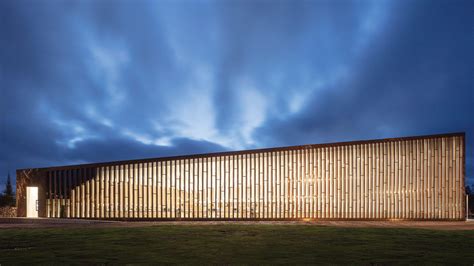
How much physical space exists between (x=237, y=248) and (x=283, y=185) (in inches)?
459

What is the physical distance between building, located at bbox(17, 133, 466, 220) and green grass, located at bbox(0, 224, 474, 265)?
306 inches

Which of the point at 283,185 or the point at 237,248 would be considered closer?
the point at 237,248

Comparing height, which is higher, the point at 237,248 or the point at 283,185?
the point at 283,185

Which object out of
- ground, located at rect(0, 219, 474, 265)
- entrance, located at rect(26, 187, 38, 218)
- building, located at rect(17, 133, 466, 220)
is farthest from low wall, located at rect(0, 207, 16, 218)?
ground, located at rect(0, 219, 474, 265)

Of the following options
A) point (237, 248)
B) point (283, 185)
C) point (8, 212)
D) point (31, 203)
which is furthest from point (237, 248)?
point (8, 212)

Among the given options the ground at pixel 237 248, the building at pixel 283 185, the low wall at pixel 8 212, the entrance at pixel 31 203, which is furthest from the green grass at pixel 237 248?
the low wall at pixel 8 212

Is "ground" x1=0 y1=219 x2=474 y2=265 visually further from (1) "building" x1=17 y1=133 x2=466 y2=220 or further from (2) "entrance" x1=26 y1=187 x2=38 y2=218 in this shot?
(2) "entrance" x1=26 y1=187 x2=38 y2=218

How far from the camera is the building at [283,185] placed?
20.6 meters

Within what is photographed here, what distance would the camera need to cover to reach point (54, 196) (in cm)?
2144

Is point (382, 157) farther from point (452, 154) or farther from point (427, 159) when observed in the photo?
point (452, 154)

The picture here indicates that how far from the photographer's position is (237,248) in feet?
31.3

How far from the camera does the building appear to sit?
2062cm

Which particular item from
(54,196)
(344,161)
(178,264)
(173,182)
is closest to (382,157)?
(344,161)

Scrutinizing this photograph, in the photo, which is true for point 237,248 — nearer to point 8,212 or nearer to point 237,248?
point 237,248
